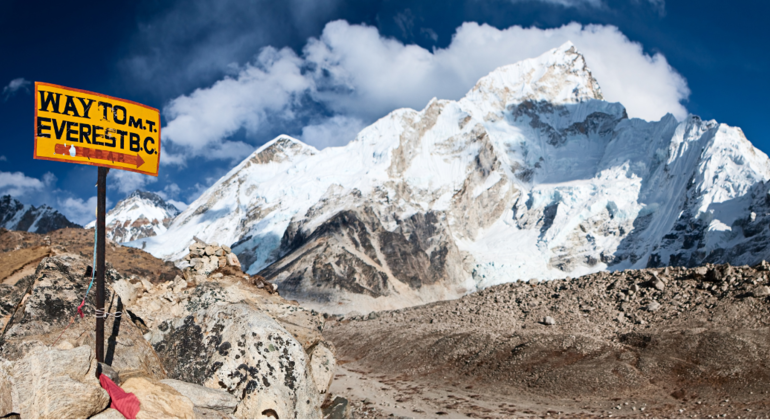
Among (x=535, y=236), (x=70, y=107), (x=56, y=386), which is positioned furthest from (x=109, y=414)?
(x=535, y=236)

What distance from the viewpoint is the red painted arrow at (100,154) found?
8.47 meters

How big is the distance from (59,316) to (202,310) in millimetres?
3099

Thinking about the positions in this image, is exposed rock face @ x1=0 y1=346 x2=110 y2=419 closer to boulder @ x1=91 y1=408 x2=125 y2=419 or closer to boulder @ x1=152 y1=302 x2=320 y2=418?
boulder @ x1=91 y1=408 x2=125 y2=419

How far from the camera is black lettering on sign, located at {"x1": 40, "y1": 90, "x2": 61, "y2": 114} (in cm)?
833

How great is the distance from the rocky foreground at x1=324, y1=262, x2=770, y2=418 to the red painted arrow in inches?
545

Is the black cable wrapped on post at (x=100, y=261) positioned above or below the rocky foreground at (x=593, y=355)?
above

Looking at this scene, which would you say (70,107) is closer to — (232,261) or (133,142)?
(133,142)

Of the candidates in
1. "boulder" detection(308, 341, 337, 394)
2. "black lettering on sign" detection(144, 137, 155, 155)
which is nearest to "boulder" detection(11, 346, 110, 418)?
"black lettering on sign" detection(144, 137, 155, 155)

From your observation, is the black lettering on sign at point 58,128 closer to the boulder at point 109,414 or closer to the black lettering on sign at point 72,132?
the black lettering on sign at point 72,132

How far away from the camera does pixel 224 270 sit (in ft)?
50.0

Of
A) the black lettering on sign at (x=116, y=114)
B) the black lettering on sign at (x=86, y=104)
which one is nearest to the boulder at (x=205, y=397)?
the black lettering on sign at (x=116, y=114)

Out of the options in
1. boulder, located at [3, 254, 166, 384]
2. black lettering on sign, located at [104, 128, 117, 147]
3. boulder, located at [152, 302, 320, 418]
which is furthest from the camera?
boulder, located at [152, 302, 320, 418]

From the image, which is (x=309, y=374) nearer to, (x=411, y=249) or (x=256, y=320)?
(x=256, y=320)

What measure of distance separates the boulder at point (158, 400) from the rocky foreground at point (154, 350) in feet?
0.06
